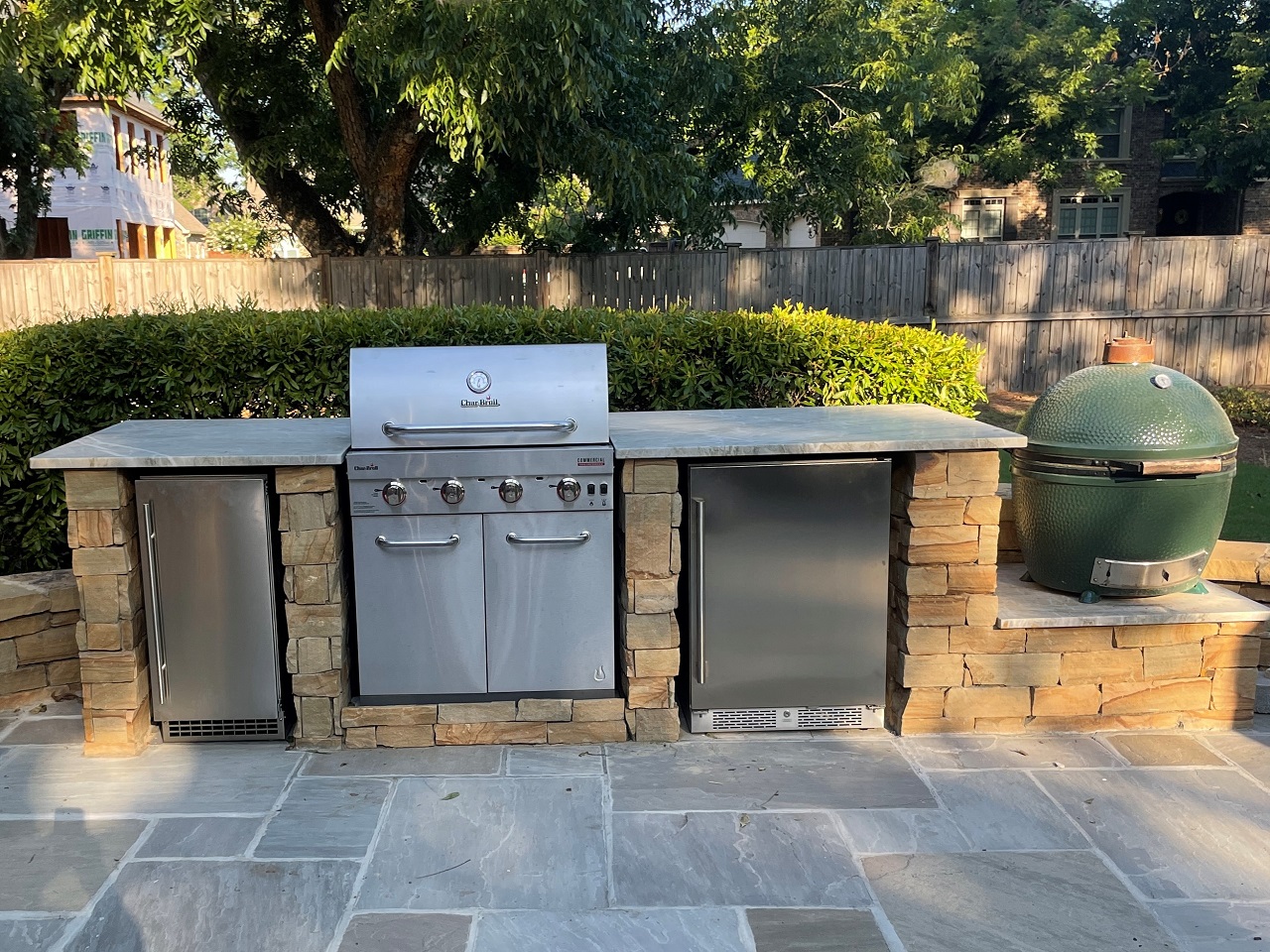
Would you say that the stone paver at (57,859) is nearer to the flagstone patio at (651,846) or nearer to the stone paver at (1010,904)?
the flagstone patio at (651,846)

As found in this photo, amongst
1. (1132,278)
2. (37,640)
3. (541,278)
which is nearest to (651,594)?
(37,640)

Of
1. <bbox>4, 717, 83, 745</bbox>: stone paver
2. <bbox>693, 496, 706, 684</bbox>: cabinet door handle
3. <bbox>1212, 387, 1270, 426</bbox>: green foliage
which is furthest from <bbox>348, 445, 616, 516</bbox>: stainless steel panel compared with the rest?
<bbox>1212, 387, 1270, 426</bbox>: green foliage

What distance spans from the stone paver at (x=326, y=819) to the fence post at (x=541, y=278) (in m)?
8.95

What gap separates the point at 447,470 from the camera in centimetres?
376

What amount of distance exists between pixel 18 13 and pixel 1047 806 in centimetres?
1101

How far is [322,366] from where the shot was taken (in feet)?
17.0

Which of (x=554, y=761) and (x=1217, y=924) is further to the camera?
(x=554, y=761)

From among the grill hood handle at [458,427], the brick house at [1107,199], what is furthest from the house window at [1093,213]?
the grill hood handle at [458,427]

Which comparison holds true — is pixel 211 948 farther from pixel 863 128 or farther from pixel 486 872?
pixel 863 128

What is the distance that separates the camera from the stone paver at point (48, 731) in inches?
160

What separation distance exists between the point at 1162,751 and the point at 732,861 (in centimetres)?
188

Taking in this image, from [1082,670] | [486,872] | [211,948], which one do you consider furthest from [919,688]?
[211,948]

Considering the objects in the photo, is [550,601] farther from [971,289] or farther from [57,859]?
[971,289]

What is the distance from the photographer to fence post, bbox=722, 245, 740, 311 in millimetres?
12344
